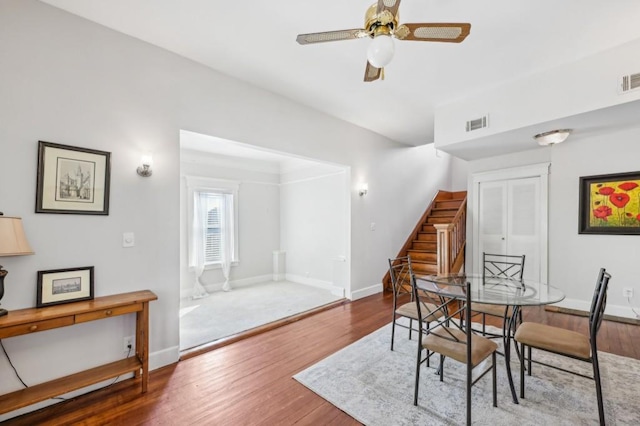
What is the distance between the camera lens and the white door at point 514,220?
4582 millimetres

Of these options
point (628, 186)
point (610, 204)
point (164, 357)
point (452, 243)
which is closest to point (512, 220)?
point (452, 243)

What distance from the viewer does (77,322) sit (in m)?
2.07

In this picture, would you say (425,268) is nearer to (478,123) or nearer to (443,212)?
(443,212)

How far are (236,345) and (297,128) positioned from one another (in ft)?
9.70

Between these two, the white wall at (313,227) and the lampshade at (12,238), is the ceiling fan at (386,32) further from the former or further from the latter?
the white wall at (313,227)

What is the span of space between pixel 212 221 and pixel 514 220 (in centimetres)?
577

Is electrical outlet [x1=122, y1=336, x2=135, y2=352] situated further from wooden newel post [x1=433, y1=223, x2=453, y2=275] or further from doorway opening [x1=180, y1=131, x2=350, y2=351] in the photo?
wooden newel post [x1=433, y1=223, x2=453, y2=275]

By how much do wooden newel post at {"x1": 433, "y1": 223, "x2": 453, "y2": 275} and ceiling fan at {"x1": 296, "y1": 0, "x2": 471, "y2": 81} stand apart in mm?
3539

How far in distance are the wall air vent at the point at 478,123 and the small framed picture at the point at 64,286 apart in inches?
188

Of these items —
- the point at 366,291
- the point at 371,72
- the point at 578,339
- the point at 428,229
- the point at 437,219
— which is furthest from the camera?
the point at 437,219

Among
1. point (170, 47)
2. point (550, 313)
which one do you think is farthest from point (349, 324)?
point (170, 47)

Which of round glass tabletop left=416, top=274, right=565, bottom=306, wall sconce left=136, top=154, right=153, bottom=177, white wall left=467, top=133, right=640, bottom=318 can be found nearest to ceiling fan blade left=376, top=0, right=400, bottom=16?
round glass tabletop left=416, top=274, right=565, bottom=306

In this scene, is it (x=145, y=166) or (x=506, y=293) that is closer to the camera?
(x=506, y=293)

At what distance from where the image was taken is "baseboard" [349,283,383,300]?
4.90 m
